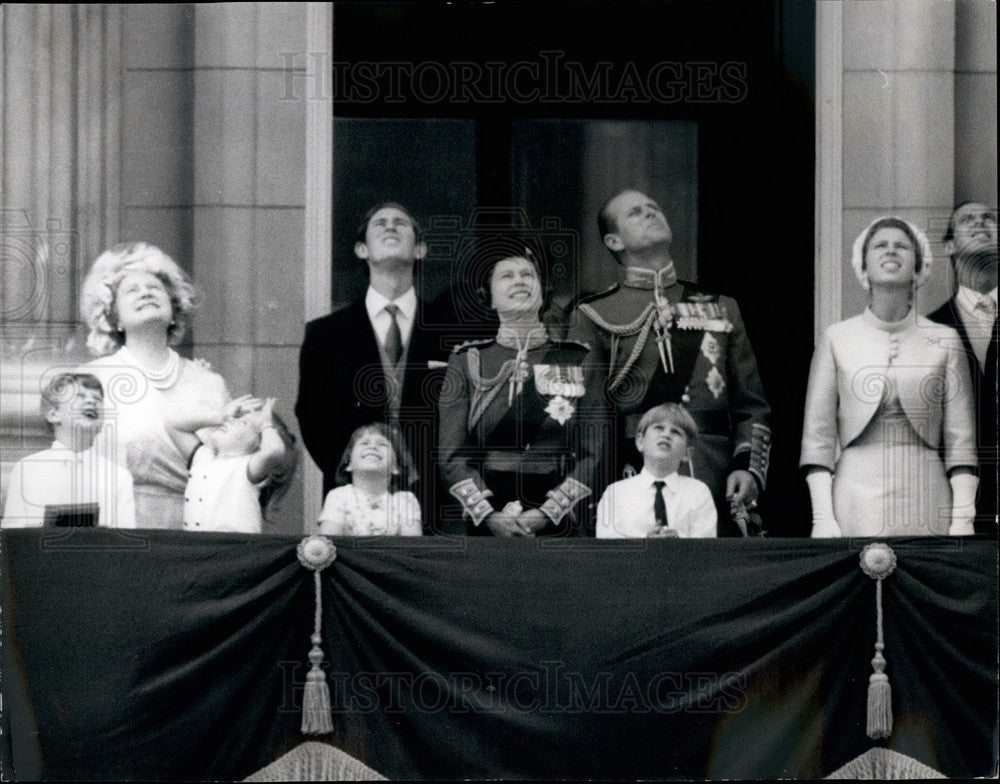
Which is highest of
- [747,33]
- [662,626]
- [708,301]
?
[747,33]

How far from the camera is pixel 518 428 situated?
669 cm

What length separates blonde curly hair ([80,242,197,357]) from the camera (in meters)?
6.68

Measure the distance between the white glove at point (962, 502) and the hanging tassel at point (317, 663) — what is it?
2373 millimetres

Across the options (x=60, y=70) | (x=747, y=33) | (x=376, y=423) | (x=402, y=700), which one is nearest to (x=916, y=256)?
(x=747, y=33)

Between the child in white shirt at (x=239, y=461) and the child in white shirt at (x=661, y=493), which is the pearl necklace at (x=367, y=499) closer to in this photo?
the child in white shirt at (x=239, y=461)

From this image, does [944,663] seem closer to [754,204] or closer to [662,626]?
[662,626]

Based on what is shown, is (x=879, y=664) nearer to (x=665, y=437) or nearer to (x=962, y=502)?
(x=962, y=502)

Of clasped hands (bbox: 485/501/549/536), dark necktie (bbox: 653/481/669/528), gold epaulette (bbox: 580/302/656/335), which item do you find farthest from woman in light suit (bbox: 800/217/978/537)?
clasped hands (bbox: 485/501/549/536)

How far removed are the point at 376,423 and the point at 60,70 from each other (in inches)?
72.1

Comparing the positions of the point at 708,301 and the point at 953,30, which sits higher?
the point at 953,30

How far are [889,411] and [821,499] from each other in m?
0.43

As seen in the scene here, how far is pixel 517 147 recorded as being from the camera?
22.3 feet

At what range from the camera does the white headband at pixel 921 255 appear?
676 centimetres

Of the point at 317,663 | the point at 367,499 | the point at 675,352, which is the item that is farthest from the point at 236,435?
the point at 675,352
